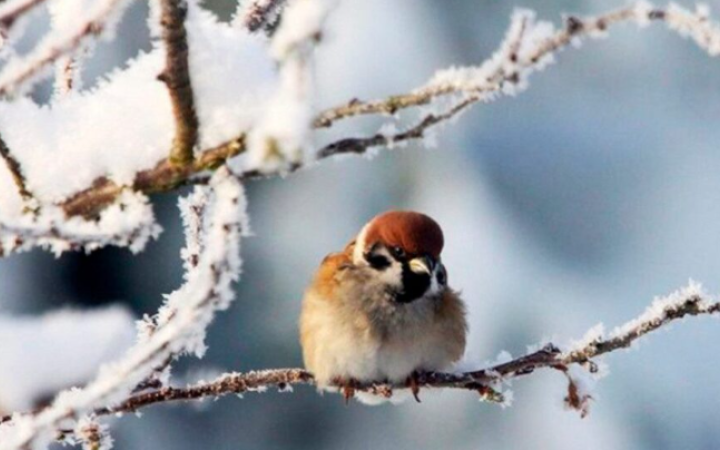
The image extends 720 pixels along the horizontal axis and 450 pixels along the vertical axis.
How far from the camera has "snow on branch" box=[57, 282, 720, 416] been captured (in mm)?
1562

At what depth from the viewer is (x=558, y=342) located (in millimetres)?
1729

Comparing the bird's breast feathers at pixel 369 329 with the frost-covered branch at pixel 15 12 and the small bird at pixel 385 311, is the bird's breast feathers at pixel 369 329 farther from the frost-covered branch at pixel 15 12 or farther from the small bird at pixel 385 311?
the frost-covered branch at pixel 15 12

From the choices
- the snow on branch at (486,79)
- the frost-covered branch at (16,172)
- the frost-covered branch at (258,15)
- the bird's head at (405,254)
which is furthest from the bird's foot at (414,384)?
the snow on branch at (486,79)

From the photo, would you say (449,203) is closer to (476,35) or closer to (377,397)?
(476,35)

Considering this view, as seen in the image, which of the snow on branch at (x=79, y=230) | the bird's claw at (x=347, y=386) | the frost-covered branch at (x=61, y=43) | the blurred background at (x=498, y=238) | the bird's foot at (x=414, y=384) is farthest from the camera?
the blurred background at (x=498, y=238)

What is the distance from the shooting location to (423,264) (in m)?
2.69

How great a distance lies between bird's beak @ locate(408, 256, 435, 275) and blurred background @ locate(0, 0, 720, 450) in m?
2.97

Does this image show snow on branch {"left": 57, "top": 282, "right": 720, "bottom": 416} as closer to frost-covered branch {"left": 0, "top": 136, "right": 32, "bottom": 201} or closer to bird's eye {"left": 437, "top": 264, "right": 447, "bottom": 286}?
frost-covered branch {"left": 0, "top": 136, "right": 32, "bottom": 201}

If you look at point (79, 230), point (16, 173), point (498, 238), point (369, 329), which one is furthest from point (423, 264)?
point (498, 238)

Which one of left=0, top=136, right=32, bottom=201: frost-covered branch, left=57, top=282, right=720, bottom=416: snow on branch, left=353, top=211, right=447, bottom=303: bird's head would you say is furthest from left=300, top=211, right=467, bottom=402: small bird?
left=0, top=136, right=32, bottom=201: frost-covered branch

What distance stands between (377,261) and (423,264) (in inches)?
6.9

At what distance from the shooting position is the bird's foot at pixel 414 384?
7.96 feet

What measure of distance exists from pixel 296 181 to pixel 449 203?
90 centimetres

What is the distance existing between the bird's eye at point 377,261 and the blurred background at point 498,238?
2.80 meters
